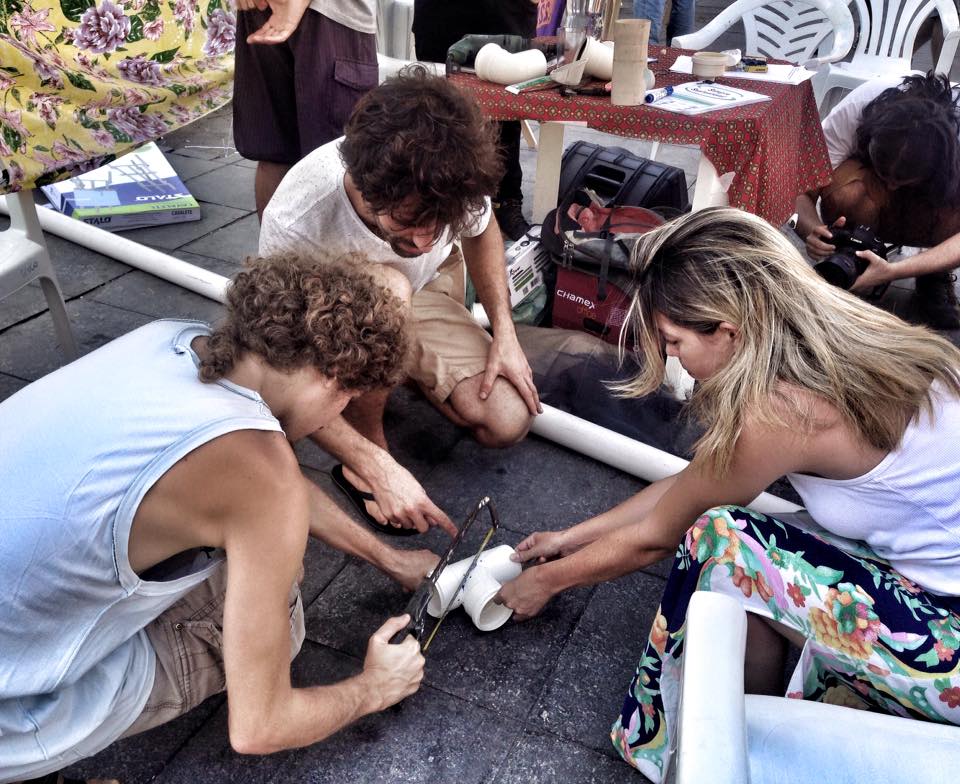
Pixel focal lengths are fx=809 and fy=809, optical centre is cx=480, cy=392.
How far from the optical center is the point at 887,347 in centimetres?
139

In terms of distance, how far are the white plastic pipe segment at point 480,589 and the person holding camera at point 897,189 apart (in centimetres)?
199

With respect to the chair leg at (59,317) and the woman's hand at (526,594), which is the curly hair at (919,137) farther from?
the chair leg at (59,317)

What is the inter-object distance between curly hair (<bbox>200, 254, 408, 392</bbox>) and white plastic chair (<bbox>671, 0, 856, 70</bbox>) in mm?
3636

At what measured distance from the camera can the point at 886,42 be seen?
14.9 feet

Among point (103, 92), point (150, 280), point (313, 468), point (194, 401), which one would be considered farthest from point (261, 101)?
point (194, 401)

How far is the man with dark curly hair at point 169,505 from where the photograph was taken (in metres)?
1.17

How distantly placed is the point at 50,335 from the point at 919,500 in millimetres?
2967

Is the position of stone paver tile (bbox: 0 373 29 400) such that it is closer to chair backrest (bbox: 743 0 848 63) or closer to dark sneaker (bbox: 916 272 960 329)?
dark sneaker (bbox: 916 272 960 329)

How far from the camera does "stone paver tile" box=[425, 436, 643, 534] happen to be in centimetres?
236

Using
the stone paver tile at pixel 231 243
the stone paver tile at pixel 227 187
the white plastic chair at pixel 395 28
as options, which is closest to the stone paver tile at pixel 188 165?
the stone paver tile at pixel 227 187

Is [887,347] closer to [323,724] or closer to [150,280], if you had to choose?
[323,724]

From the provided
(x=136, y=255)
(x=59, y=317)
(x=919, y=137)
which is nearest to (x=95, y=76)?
(x=59, y=317)

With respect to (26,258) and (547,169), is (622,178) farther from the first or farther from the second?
(26,258)

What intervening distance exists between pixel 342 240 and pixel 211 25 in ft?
4.15
